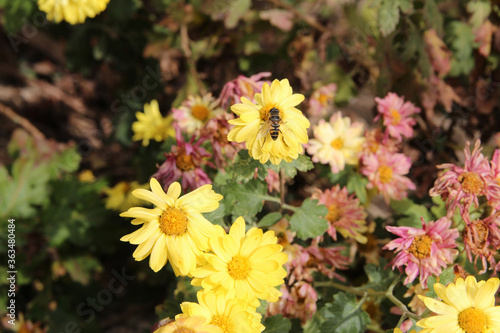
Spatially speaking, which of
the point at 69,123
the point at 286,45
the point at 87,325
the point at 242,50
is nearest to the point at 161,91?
the point at 242,50

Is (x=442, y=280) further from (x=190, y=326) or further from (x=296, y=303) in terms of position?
(x=190, y=326)

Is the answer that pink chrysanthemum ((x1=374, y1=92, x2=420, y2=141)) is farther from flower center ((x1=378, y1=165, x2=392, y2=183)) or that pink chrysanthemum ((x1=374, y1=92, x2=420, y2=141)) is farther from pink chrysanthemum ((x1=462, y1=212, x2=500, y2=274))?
pink chrysanthemum ((x1=462, y1=212, x2=500, y2=274))

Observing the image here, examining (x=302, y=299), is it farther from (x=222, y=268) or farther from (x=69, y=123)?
(x=69, y=123)

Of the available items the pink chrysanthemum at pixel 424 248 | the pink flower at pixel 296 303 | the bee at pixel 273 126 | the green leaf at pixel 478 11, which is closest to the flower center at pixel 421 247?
the pink chrysanthemum at pixel 424 248

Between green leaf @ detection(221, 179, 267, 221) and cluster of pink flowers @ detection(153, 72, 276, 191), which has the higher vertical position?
cluster of pink flowers @ detection(153, 72, 276, 191)

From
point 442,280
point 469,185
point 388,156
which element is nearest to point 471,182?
point 469,185

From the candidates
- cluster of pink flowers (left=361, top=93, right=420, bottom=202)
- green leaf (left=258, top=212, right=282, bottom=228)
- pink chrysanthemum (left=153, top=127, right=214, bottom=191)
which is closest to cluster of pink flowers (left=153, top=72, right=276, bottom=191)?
pink chrysanthemum (left=153, top=127, right=214, bottom=191)
